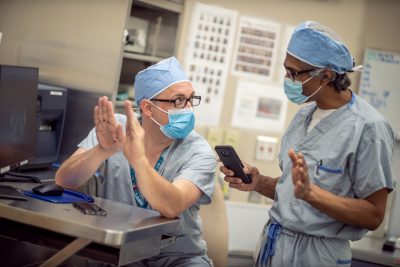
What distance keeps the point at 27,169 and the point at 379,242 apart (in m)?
2.02

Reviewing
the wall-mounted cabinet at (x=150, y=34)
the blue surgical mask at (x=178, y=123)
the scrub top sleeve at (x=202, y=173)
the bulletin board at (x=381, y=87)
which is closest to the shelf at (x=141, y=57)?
the wall-mounted cabinet at (x=150, y=34)

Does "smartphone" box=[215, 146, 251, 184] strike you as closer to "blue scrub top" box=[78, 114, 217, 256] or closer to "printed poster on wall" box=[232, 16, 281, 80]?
"blue scrub top" box=[78, 114, 217, 256]

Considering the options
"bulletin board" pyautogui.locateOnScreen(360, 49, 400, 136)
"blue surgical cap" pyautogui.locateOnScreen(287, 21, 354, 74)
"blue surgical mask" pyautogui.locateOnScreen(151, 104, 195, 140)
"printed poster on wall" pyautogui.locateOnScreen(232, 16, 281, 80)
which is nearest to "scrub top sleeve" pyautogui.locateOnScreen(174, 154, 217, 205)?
"blue surgical mask" pyautogui.locateOnScreen(151, 104, 195, 140)

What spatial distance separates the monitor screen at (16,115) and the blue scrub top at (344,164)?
0.94 metres

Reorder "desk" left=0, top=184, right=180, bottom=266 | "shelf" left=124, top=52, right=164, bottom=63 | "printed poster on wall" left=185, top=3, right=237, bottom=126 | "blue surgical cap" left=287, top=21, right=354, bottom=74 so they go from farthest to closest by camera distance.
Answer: "printed poster on wall" left=185, top=3, right=237, bottom=126 < "shelf" left=124, top=52, right=164, bottom=63 < "blue surgical cap" left=287, top=21, right=354, bottom=74 < "desk" left=0, top=184, right=180, bottom=266

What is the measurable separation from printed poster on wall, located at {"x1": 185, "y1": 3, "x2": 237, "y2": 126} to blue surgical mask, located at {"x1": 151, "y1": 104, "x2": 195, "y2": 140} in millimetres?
1629

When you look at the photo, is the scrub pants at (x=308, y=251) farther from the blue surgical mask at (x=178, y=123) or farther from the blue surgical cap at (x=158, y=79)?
the blue surgical cap at (x=158, y=79)

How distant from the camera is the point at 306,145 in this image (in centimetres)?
238

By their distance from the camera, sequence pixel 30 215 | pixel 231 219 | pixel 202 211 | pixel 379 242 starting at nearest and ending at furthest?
pixel 30 215 < pixel 202 211 < pixel 379 242 < pixel 231 219

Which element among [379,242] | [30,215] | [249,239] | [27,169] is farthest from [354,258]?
[30,215]

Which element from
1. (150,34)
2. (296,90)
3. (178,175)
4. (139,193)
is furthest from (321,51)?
(150,34)

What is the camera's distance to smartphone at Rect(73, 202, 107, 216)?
1.91m

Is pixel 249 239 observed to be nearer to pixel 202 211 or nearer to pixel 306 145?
pixel 202 211

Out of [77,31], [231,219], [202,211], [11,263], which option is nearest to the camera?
[11,263]
